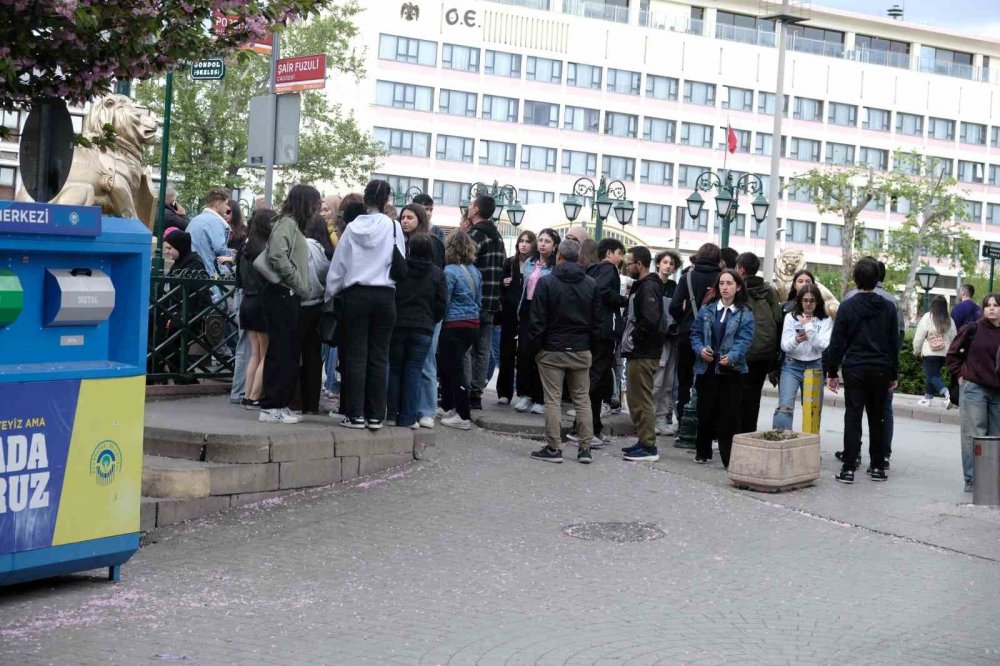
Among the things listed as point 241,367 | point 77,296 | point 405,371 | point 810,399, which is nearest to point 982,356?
point 810,399

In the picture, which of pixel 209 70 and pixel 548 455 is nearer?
pixel 548 455

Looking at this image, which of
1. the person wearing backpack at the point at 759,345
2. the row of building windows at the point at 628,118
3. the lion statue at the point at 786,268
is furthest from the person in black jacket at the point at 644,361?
the row of building windows at the point at 628,118

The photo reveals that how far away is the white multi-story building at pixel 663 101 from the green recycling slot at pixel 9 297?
2855 inches

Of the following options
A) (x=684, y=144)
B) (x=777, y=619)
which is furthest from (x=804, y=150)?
(x=777, y=619)

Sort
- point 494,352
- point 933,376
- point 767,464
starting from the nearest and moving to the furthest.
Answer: point 767,464 < point 494,352 < point 933,376

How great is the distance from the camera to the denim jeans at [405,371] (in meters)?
12.0

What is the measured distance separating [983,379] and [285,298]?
594cm

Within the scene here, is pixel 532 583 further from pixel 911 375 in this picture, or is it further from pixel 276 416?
pixel 911 375

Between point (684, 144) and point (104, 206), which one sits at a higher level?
point (684, 144)

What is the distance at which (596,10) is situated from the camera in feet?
279

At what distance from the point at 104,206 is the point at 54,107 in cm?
234

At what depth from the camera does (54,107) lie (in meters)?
9.08

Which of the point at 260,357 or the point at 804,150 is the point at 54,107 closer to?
the point at 260,357

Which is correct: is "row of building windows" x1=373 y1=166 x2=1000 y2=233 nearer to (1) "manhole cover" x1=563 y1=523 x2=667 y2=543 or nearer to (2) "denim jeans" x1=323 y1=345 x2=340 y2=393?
(2) "denim jeans" x1=323 y1=345 x2=340 y2=393
